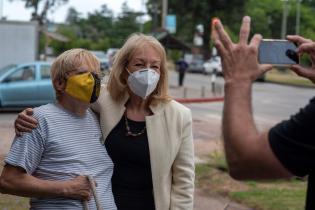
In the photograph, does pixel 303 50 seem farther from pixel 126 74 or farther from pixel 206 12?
pixel 206 12

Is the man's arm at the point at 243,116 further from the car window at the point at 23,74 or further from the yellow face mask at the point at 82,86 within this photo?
the car window at the point at 23,74

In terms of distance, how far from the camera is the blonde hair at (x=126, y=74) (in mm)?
3291

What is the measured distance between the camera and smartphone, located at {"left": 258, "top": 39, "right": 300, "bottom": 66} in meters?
2.08

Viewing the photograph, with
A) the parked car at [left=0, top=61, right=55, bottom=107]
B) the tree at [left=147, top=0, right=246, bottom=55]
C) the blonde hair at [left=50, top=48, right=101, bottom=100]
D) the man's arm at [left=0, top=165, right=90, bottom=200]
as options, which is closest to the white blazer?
the blonde hair at [left=50, top=48, right=101, bottom=100]

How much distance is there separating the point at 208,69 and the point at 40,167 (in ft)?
161

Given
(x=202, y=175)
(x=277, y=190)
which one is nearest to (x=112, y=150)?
(x=277, y=190)

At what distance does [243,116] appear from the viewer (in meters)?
1.99

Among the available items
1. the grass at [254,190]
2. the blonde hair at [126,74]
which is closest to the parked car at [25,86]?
the grass at [254,190]

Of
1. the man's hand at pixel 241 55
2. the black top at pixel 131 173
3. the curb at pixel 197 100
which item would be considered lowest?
the curb at pixel 197 100

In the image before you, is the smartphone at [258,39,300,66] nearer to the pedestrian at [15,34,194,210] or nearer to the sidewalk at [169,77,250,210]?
the pedestrian at [15,34,194,210]

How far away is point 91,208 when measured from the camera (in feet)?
9.59

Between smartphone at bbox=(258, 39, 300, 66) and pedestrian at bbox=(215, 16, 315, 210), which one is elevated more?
smartphone at bbox=(258, 39, 300, 66)

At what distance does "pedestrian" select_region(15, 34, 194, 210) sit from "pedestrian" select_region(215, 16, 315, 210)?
1157 mm

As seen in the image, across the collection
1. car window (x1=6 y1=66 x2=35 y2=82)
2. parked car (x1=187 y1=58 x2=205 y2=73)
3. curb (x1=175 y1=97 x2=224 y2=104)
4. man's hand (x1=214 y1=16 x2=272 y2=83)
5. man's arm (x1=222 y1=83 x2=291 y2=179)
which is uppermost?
man's hand (x1=214 y1=16 x2=272 y2=83)
